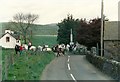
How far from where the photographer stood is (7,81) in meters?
15.2

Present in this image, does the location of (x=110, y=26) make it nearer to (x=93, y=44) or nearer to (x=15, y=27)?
(x=93, y=44)

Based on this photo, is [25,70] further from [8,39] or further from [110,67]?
[8,39]

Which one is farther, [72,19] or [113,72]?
[72,19]

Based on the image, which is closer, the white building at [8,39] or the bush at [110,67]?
the bush at [110,67]

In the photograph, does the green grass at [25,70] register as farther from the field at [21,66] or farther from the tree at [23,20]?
the tree at [23,20]

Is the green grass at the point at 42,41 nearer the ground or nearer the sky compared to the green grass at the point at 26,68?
nearer the ground

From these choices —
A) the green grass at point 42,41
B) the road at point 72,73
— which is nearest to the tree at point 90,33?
the road at point 72,73

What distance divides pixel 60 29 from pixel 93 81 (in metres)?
72.4

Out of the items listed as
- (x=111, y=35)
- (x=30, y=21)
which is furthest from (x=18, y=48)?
(x=30, y=21)

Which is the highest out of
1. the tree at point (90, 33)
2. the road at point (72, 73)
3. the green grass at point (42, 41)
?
the tree at point (90, 33)

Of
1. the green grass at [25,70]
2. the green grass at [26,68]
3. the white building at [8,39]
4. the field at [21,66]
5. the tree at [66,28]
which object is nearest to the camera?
the field at [21,66]

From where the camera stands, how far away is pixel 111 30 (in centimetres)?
5162

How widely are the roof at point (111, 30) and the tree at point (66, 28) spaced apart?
36874mm

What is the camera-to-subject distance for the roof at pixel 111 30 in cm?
4962
